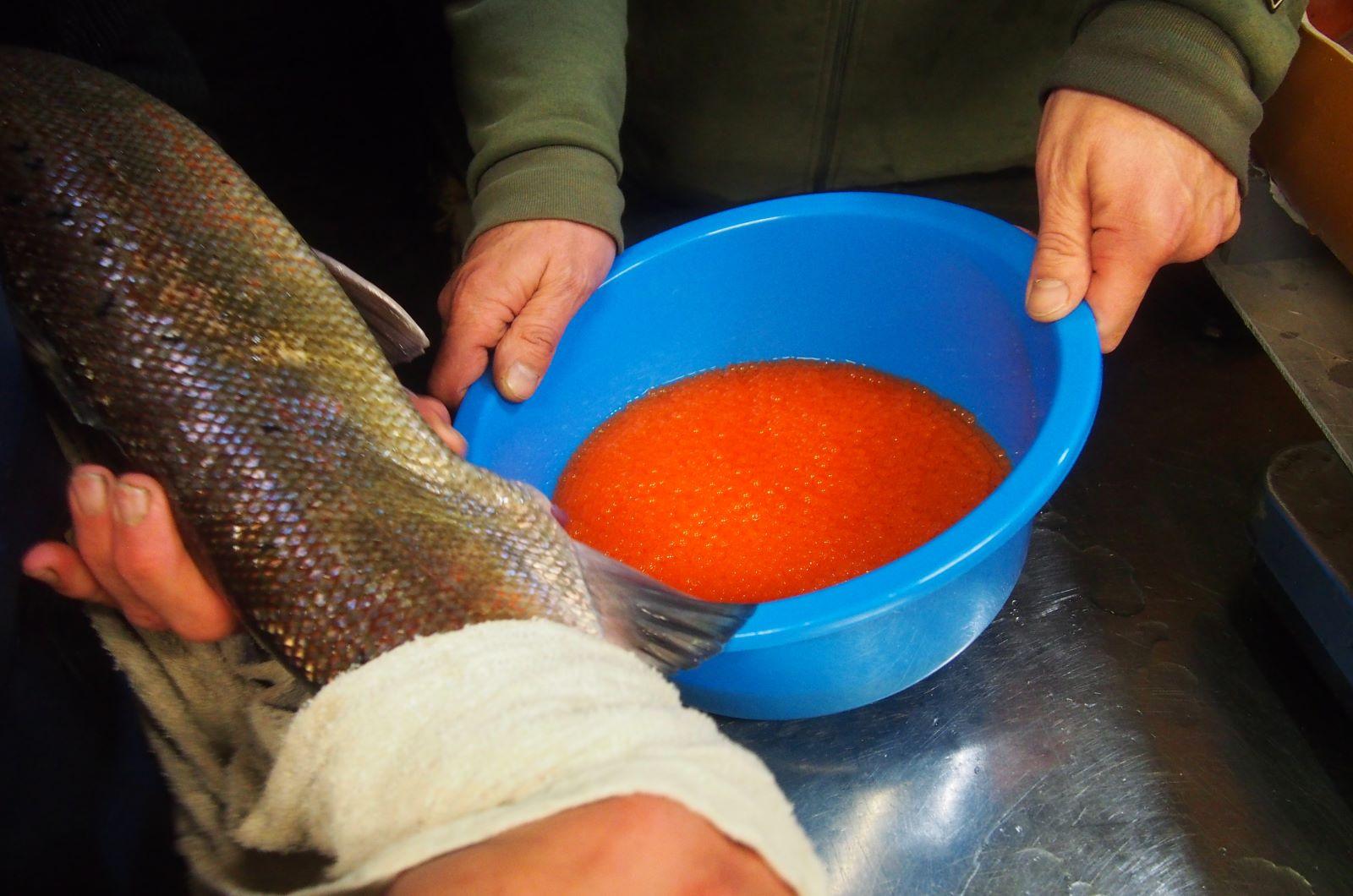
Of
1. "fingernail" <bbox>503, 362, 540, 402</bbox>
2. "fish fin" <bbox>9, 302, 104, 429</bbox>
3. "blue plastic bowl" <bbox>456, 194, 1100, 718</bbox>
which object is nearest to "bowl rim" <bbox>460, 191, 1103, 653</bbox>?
"blue plastic bowl" <bbox>456, 194, 1100, 718</bbox>

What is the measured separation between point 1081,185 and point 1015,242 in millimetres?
70

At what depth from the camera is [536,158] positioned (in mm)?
910

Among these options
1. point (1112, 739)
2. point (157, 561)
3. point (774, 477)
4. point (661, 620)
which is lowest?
point (1112, 739)

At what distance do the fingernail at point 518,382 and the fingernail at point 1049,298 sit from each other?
0.43 metres

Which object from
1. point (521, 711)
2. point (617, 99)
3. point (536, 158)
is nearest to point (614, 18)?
point (617, 99)

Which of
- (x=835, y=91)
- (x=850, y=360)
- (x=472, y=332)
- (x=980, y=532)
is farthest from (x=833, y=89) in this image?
(x=980, y=532)

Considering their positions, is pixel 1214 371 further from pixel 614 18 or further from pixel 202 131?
pixel 202 131

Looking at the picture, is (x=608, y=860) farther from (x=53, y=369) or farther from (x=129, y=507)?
(x=53, y=369)

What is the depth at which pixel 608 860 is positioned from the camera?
1.15 feet

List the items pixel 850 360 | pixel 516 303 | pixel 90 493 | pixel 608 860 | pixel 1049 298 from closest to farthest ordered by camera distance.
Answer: pixel 608 860
pixel 90 493
pixel 1049 298
pixel 516 303
pixel 850 360

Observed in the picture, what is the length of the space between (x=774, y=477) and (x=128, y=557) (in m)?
0.55

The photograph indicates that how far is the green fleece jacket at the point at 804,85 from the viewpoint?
0.79 metres

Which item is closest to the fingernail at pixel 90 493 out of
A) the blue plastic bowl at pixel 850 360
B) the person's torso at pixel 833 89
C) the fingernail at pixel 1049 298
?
the blue plastic bowl at pixel 850 360

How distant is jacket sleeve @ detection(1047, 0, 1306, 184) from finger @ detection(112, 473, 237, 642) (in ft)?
2.59
